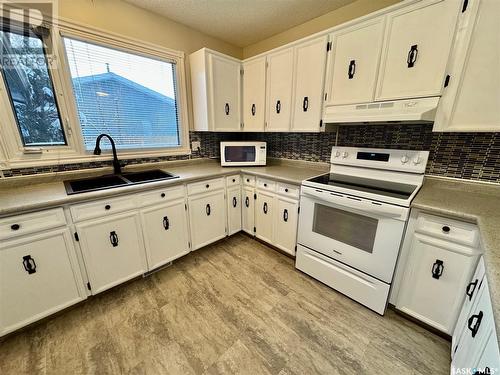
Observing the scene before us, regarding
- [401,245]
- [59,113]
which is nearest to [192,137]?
[59,113]

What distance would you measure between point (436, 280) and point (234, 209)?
1943 millimetres

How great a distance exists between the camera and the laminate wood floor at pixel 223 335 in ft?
4.16

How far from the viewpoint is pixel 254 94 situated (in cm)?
254

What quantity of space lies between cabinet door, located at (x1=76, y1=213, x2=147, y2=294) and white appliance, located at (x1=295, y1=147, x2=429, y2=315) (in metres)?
1.55

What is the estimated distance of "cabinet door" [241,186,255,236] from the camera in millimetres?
2543

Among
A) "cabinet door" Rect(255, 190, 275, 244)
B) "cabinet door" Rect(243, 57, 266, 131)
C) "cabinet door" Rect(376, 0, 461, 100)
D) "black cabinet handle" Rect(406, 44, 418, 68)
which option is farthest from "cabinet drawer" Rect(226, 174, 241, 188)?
"black cabinet handle" Rect(406, 44, 418, 68)

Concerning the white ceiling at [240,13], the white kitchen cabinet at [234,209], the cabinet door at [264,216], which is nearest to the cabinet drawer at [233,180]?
the white kitchen cabinet at [234,209]

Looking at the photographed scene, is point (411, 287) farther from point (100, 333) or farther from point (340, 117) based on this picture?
point (100, 333)

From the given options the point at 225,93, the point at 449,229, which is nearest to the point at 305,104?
the point at 225,93

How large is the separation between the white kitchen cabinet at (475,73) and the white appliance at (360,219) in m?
0.34

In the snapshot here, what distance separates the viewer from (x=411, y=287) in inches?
58.2

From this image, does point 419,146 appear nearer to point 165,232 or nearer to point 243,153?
point 243,153

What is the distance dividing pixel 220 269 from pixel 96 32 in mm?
2558

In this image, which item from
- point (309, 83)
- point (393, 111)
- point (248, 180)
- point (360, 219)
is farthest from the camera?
point (248, 180)
